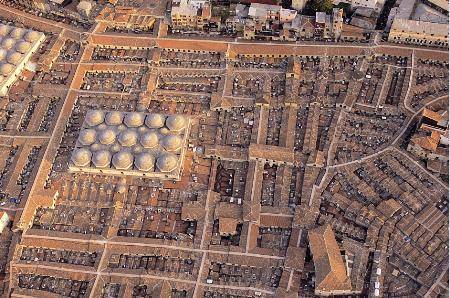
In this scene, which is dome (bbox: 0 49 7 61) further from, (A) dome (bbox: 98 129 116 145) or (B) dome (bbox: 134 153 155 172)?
(B) dome (bbox: 134 153 155 172)

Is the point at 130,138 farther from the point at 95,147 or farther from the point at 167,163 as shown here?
the point at 167,163

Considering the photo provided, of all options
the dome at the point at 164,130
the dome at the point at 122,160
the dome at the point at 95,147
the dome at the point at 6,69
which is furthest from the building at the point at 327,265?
the dome at the point at 6,69

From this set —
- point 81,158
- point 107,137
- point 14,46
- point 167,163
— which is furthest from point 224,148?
point 14,46

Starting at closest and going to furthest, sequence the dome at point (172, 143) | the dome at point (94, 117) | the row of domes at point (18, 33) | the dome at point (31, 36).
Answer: the dome at point (172, 143) → the dome at point (94, 117) → the dome at point (31, 36) → the row of domes at point (18, 33)

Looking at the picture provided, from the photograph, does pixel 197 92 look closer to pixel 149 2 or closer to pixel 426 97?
pixel 149 2

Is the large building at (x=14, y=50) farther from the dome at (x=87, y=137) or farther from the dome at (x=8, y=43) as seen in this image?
the dome at (x=87, y=137)
